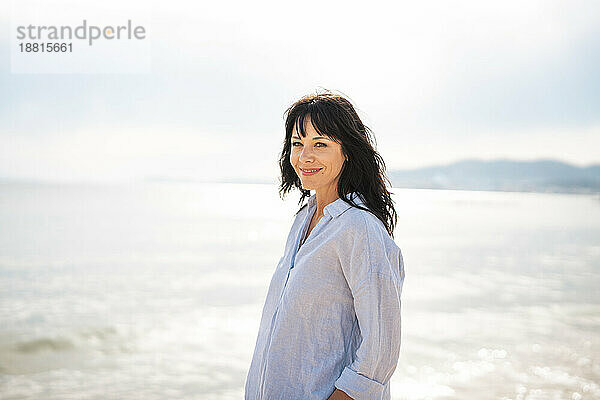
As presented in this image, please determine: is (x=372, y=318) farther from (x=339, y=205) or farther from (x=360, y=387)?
(x=339, y=205)

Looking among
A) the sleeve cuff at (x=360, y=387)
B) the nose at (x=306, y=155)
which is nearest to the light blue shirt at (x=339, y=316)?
the sleeve cuff at (x=360, y=387)

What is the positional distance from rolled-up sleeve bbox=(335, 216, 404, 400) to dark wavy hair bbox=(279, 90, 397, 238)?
0.51 ft

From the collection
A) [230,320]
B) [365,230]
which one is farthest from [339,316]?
[230,320]

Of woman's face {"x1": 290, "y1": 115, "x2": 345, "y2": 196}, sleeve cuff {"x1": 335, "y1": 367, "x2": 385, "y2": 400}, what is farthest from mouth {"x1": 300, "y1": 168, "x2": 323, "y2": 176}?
sleeve cuff {"x1": 335, "y1": 367, "x2": 385, "y2": 400}

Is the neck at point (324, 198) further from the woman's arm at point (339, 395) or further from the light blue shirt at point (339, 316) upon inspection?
the woman's arm at point (339, 395)

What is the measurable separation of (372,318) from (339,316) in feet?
0.39

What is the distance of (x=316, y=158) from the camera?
5.27 feet

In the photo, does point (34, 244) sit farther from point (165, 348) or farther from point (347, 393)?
point (347, 393)

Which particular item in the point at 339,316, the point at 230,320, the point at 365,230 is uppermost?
the point at 365,230

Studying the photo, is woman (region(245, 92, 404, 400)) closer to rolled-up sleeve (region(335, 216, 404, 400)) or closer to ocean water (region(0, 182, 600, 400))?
rolled-up sleeve (region(335, 216, 404, 400))

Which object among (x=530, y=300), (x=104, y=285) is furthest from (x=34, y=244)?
(x=530, y=300)

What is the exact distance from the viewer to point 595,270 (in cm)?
895

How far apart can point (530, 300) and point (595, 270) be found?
92.2 inches

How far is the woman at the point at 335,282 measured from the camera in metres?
1.44
